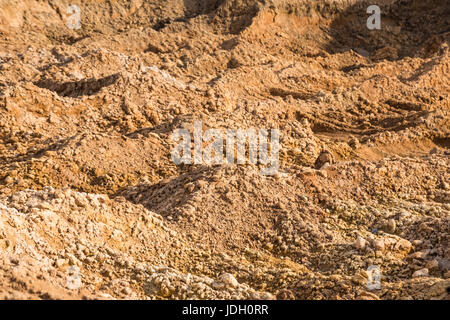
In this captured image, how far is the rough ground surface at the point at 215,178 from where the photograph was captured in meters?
4.23

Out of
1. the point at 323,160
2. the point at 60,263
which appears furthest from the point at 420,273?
the point at 323,160

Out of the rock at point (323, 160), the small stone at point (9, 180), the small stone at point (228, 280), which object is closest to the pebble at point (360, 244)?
the small stone at point (228, 280)

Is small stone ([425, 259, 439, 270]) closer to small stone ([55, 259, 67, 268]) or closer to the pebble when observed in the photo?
the pebble

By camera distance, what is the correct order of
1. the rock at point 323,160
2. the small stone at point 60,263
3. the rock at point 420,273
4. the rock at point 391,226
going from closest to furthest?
the small stone at point 60,263, the rock at point 420,273, the rock at point 391,226, the rock at point 323,160

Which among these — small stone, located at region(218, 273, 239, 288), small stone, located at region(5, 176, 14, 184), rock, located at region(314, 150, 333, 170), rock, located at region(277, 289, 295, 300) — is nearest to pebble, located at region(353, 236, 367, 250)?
rock, located at region(277, 289, 295, 300)

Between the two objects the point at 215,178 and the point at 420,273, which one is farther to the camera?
the point at 215,178

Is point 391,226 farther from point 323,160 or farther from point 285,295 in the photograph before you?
point 285,295

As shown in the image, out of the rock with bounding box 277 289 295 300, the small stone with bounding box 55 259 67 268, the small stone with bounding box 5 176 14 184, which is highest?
the small stone with bounding box 5 176 14 184

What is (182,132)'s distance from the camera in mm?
7531

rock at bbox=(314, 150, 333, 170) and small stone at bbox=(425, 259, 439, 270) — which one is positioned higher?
rock at bbox=(314, 150, 333, 170)

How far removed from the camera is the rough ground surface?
4227 millimetres

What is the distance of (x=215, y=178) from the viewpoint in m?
5.80

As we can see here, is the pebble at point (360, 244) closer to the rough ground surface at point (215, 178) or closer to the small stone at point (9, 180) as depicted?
the rough ground surface at point (215, 178)
